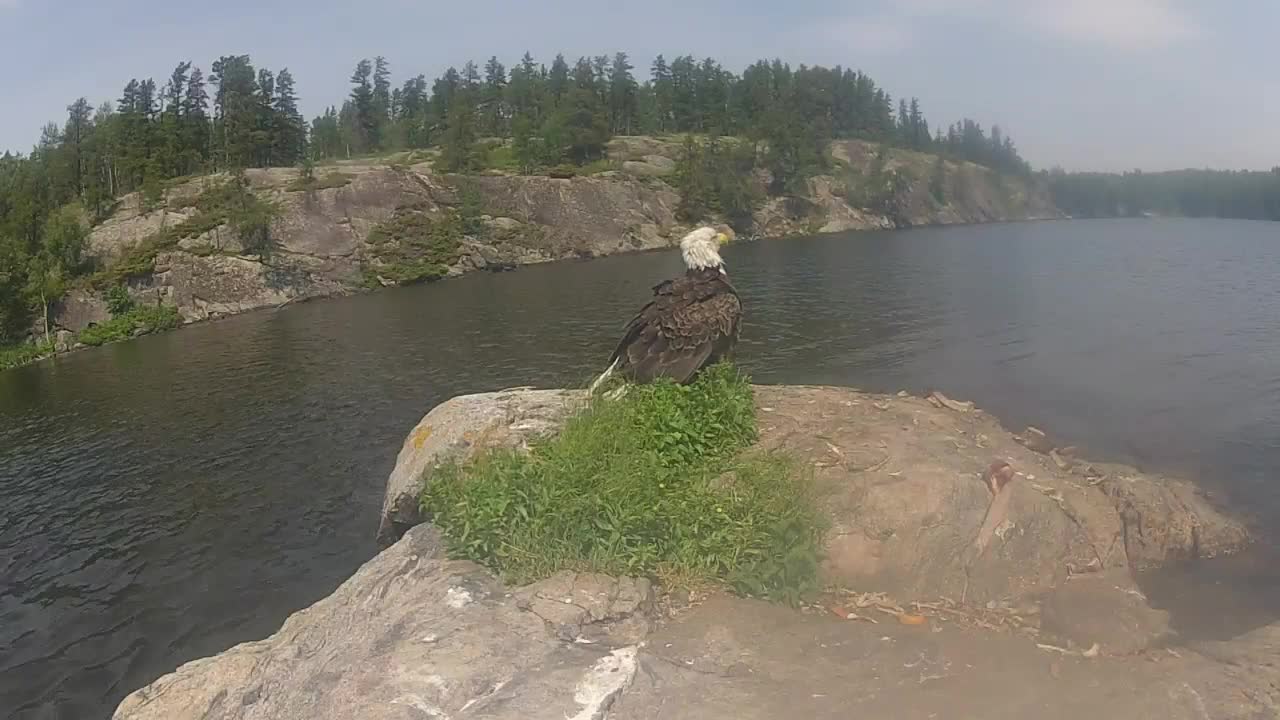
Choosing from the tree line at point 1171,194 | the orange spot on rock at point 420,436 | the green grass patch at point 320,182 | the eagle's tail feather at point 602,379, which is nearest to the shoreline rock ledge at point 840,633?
the eagle's tail feather at point 602,379

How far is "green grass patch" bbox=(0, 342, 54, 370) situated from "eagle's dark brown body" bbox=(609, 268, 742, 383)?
4960 centimetres

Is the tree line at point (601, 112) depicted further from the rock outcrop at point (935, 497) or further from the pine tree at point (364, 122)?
the rock outcrop at point (935, 497)

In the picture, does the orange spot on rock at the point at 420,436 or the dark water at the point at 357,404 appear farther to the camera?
the dark water at the point at 357,404

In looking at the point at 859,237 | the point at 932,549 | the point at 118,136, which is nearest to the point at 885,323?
the point at 932,549

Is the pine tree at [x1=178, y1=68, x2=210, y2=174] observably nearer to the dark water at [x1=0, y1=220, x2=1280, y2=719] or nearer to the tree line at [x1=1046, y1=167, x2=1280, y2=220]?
the dark water at [x1=0, y1=220, x2=1280, y2=719]

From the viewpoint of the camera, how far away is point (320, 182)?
8119cm

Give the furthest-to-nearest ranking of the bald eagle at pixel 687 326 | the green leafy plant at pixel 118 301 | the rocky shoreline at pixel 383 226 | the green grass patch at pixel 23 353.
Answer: the rocky shoreline at pixel 383 226, the green leafy plant at pixel 118 301, the green grass patch at pixel 23 353, the bald eagle at pixel 687 326

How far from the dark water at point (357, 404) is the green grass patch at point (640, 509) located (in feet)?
16.4

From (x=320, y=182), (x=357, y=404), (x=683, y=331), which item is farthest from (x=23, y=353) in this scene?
(x=683, y=331)

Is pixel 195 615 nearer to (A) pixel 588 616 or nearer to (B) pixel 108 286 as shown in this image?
(A) pixel 588 616

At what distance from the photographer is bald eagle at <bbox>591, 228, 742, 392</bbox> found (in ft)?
32.6

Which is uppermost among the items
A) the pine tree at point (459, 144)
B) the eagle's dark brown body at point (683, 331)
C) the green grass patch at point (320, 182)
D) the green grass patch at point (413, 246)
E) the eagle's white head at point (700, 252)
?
the pine tree at point (459, 144)

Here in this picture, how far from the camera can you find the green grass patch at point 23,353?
45188mm

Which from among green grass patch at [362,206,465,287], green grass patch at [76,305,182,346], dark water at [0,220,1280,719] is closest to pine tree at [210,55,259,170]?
green grass patch at [362,206,465,287]
